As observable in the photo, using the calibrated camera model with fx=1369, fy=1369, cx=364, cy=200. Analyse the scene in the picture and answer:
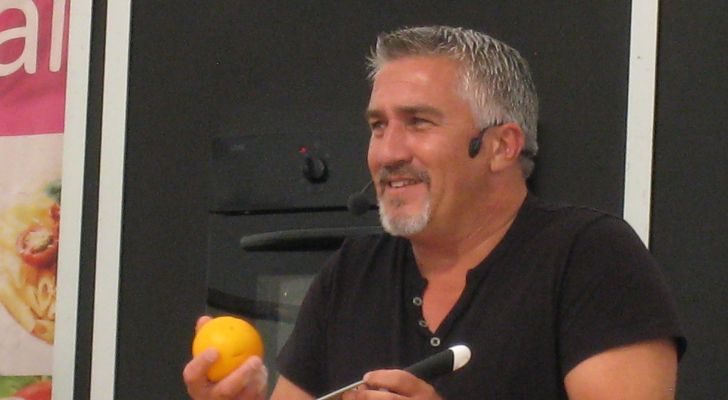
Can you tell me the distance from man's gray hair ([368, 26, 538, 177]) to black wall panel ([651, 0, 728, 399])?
0.24m

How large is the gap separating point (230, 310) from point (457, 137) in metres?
0.66

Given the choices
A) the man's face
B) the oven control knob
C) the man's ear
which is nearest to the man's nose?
the man's face

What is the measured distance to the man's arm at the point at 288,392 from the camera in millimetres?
1656

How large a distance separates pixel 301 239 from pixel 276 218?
0.21 ft

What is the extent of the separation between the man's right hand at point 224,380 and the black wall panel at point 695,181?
610 mm

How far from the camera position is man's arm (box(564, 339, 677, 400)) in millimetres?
1417

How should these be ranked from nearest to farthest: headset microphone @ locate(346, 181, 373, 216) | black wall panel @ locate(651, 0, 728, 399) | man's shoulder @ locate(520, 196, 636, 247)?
man's shoulder @ locate(520, 196, 636, 247)
black wall panel @ locate(651, 0, 728, 399)
headset microphone @ locate(346, 181, 373, 216)

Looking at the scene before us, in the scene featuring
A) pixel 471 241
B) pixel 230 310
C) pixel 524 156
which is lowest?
pixel 230 310

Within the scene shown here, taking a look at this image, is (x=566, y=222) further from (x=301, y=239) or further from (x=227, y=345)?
(x=301, y=239)

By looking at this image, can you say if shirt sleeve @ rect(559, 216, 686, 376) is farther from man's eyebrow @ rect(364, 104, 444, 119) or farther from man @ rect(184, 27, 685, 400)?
man's eyebrow @ rect(364, 104, 444, 119)

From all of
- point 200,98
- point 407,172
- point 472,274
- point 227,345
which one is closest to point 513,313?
point 472,274

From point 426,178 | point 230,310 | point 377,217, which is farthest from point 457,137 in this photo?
point 230,310

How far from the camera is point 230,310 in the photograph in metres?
2.15

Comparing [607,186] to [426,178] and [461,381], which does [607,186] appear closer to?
[426,178]
